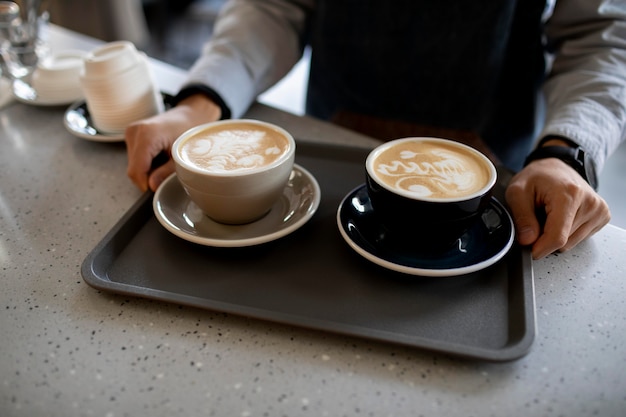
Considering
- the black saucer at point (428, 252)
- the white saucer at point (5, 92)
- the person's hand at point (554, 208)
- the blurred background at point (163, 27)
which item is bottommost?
the blurred background at point (163, 27)

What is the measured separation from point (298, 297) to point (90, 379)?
261 millimetres

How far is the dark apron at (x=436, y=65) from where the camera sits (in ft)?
3.70

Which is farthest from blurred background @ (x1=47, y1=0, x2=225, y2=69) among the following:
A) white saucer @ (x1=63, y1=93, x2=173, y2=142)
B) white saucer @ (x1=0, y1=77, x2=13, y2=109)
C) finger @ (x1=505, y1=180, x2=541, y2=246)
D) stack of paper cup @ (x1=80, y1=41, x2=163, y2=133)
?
finger @ (x1=505, y1=180, x2=541, y2=246)

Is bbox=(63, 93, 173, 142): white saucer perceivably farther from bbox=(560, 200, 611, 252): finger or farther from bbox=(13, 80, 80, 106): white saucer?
bbox=(560, 200, 611, 252): finger

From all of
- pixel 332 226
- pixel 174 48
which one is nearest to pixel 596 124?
pixel 332 226

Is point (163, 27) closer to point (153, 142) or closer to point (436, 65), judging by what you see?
point (436, 65)

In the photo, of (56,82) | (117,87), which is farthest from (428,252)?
(56,82)

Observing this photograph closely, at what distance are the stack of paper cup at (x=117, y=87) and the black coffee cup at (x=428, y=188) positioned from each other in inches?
22.1

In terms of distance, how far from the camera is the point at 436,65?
46.9 inches

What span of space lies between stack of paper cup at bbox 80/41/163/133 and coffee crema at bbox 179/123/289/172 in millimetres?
302

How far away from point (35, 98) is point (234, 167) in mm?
731

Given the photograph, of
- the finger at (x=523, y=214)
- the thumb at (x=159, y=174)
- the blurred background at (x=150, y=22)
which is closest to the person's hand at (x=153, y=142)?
the thumb at (x=159, y=174)

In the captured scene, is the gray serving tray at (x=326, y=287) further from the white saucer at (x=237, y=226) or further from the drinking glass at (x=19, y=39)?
the drinking glass at (x=19, y=39)

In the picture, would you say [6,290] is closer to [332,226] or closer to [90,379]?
[90,379]
